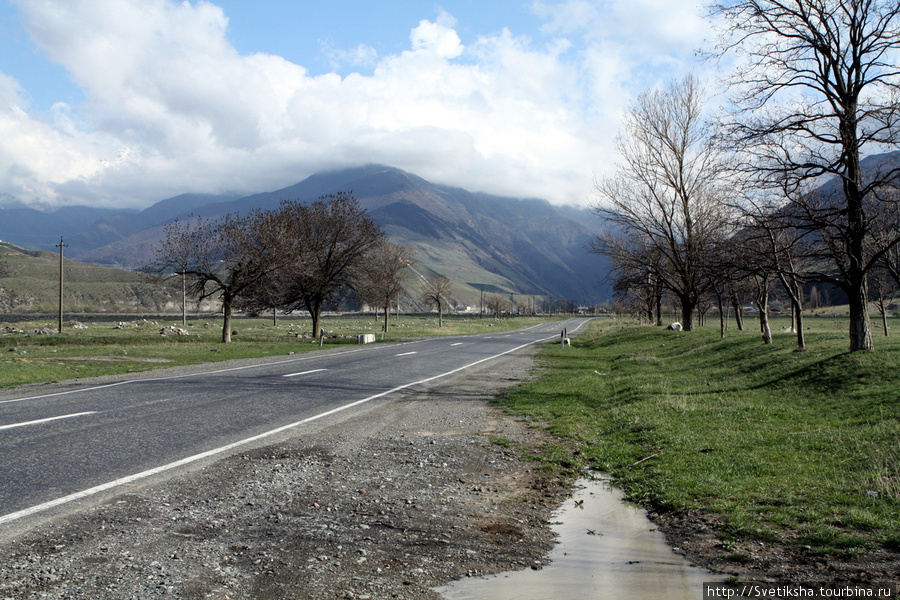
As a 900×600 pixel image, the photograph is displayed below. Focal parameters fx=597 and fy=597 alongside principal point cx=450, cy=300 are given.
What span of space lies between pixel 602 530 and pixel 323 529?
105 inches

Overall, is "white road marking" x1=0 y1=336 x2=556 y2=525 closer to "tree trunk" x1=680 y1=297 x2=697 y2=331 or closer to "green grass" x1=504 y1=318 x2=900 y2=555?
"green grass" x1=504 y1=318 x2=900 y2=555

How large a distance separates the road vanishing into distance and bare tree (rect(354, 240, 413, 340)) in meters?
26.9

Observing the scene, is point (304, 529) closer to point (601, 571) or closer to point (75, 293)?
point (601, 571)

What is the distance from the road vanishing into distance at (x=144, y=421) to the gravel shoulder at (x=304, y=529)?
1.89 ft

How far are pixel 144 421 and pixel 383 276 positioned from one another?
4779 cm

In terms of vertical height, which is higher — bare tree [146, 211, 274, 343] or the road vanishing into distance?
bare tree [146, 211, 274, 343]

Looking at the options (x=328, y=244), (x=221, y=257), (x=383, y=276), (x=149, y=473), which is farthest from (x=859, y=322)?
(x=383, y=276)

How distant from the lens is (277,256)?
3578 cm

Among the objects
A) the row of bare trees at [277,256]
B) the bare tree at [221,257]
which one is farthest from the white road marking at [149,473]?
the row of bare trees at [277,256]

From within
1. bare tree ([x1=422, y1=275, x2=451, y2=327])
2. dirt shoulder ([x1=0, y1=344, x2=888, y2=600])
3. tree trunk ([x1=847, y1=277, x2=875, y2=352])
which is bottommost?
dirt shoulder ([x1=0, y1=344, x2=888, y2=600])

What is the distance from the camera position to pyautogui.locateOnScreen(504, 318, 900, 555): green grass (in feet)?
18.5

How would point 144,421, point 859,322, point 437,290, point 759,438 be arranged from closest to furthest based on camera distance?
point 759,438
point 144,421
point 859,322
point 437,290

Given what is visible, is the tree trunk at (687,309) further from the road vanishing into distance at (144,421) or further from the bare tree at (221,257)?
the bare tree at (221,257)

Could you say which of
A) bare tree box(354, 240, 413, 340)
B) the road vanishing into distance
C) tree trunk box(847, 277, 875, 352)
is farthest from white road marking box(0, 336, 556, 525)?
bare tree box(354, 240, 413, 340)
